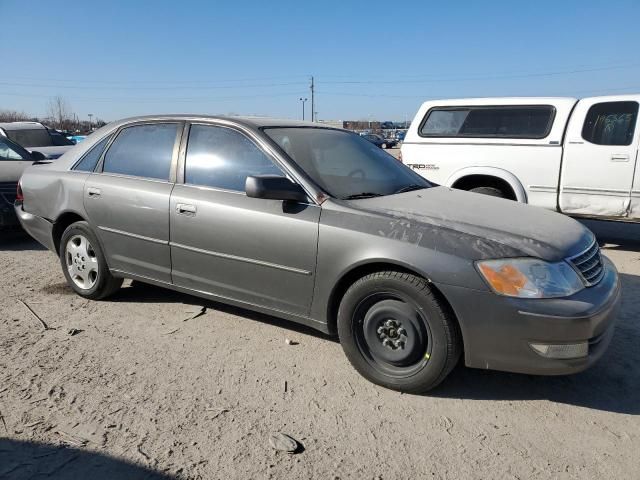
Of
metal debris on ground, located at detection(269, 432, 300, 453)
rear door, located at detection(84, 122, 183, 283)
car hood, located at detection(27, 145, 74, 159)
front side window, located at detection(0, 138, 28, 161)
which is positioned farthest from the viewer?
car hood, located at detection(27, 145, 74, 159)

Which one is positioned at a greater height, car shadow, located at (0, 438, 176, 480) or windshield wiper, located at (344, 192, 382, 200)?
windshield wiper, located at (344, 192, 382, 200)

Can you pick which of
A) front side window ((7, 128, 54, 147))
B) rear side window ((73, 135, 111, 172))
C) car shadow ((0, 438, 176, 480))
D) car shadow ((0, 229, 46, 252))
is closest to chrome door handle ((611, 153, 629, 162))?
rear side window ((73, 135, 111, 172))

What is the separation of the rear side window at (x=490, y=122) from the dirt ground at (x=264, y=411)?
371 cm

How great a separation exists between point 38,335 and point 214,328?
4.32 feet

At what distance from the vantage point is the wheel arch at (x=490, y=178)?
6.92 metres

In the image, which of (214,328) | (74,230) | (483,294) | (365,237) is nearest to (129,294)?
(74,230)

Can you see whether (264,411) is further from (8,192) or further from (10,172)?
(10,172)

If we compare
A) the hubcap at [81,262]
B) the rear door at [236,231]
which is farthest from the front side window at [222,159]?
the hubcap at [81,262]

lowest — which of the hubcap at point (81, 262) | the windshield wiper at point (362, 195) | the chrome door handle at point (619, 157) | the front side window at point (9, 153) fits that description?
the hubcap at point (81, 262)

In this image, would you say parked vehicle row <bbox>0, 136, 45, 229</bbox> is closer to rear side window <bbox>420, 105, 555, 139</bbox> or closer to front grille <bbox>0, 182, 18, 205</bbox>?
front grille <bbox>0, 182, 18, 205</bbox>

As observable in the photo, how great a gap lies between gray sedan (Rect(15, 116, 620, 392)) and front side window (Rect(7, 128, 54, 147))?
9038mm

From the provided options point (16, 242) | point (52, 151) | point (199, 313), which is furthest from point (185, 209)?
point (52, 151)

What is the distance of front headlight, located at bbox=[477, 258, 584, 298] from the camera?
267 cm

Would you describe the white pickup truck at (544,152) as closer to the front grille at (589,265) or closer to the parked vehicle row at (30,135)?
the front grille at (589,265)
